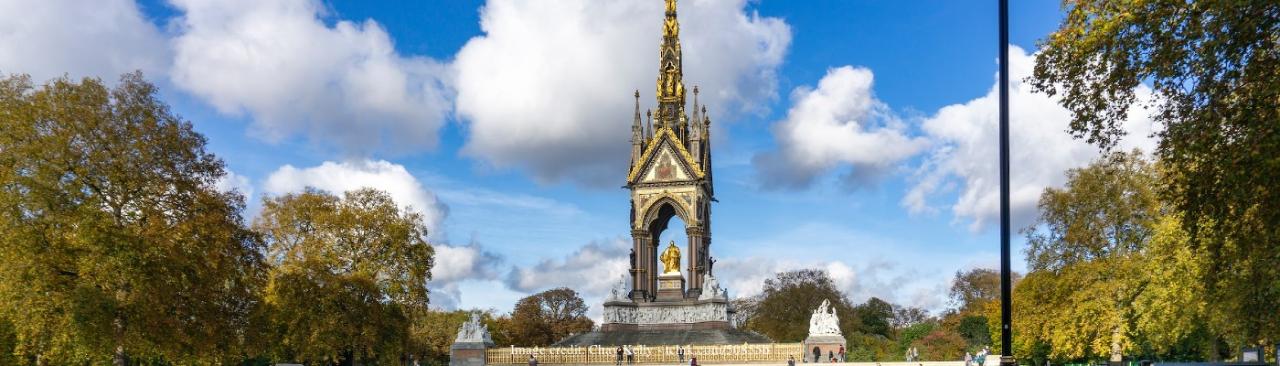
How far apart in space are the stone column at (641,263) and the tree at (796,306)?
2495 centimetres

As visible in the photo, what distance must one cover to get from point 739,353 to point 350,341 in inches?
548

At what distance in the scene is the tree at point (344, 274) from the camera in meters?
34.9

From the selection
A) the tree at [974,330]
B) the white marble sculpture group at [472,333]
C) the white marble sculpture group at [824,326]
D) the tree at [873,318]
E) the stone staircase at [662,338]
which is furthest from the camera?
the tree at [873,318]

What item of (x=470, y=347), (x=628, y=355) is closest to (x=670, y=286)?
(x=628, y=355)

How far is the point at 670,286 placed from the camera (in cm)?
4812

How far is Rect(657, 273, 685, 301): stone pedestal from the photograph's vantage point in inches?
1881

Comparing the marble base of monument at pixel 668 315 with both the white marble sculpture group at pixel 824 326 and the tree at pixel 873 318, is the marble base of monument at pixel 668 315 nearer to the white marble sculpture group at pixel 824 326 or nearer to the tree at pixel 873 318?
the white marble sculpture group at pixel 824 326

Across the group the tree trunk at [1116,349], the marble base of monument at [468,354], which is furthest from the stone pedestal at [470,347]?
the tree trunk at [1116,349]

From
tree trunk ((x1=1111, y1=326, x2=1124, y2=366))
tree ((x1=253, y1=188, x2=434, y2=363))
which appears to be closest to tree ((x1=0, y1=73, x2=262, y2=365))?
tree ((x1=253, y1=188, x2=434, y2=363))

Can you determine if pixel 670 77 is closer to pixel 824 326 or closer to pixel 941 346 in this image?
pixel 824 326

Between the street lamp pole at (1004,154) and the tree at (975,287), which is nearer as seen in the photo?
the street lamp pole at (1004,154)

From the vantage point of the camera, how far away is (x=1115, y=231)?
37.6 metres

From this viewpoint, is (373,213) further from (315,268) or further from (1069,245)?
(1069,245)

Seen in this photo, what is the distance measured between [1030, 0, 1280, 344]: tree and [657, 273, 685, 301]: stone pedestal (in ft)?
106
